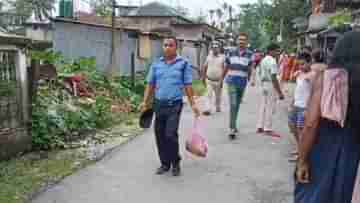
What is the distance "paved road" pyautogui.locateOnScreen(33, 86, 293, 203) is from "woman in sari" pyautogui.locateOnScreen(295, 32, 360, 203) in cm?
207

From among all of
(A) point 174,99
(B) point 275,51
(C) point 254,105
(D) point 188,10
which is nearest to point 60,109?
(A) point 174,99

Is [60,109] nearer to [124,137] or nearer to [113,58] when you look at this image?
[124,137]

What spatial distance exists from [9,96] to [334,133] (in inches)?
198

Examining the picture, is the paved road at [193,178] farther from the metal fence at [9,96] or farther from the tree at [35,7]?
the tree at [35,7]

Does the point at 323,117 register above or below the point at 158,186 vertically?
above

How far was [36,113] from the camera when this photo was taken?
24.6 feet

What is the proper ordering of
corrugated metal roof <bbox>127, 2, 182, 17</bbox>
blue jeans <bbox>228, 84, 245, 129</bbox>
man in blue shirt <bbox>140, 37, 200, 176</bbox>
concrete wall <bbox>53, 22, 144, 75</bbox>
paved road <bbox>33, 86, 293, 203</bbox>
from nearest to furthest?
1. paved road <bbox>33, 86, 293, 203</bbox>
2. man in blue shirt <bbox>140, 37, 200, 176</bbox>
3. blue jeans <bbox>228, 84, 245, 129</bbox>
4. concrete wall <bbox>53, 22, 144, 75</bbox>
5. corrugated metal roof <bbox>127, 2, 182, 17</bbox>

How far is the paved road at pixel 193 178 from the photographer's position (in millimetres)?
5336

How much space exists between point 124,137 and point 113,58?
265 inches

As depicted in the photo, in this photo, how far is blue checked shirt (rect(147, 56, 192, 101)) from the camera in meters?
6.08

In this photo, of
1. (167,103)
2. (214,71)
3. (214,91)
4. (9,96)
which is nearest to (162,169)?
(167,103)

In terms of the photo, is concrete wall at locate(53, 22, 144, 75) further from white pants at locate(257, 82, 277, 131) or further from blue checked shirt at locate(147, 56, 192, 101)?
blue checked shirt at locate(147, 56, 192, 101)

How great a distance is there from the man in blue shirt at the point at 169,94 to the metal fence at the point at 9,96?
207 cm

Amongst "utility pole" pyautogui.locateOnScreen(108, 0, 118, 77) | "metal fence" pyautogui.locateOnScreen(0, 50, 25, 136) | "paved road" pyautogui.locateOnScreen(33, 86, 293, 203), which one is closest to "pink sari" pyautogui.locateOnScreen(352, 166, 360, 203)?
"paved road" pyautogui.locateOnScreen(33, 86, 293, 203)
